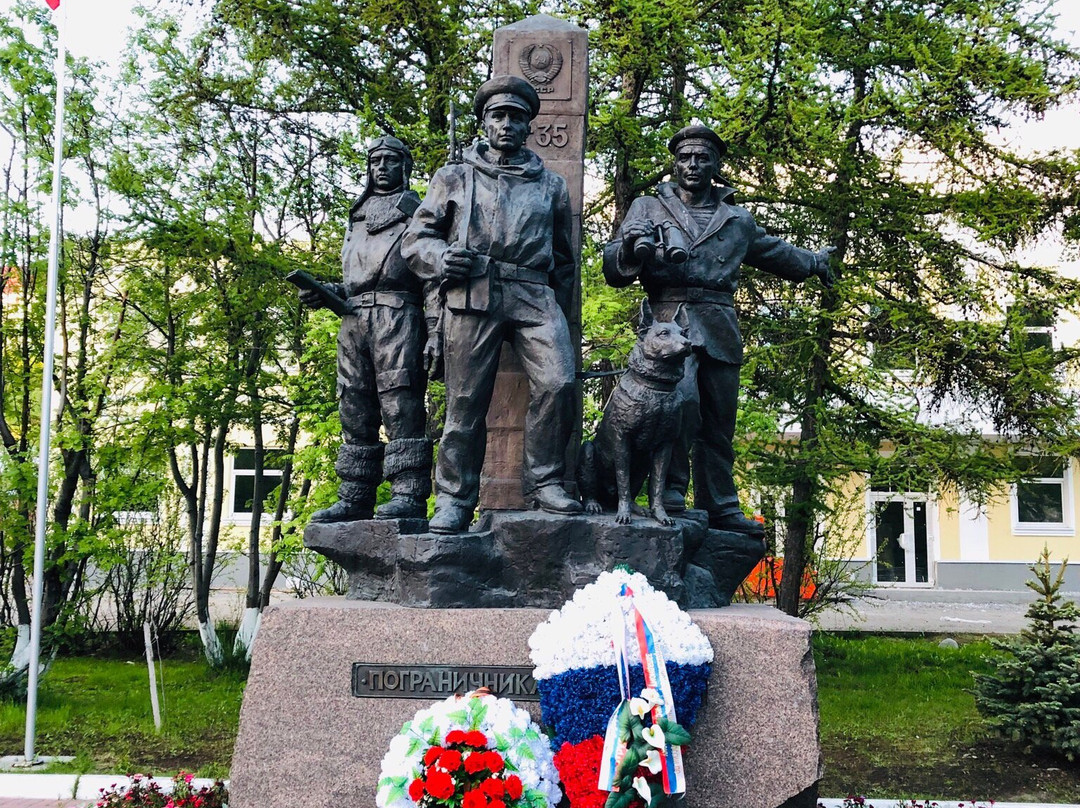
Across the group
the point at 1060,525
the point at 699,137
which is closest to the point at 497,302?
the point at 699,137

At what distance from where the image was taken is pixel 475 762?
3387 mm

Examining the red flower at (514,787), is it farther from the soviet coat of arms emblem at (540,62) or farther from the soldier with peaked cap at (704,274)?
the soviet coat of arms emblem at (540,62)

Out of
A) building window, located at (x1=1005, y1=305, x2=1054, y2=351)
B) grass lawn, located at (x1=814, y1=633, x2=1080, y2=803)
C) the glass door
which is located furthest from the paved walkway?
building window, located at (x1=1005, y1=305, x2=1054, y2=351)

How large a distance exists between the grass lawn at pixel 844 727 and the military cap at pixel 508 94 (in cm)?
493

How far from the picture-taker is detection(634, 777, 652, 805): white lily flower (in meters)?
3.46

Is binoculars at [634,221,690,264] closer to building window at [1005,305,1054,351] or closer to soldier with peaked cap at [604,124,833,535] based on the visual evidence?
soldier with peaked cap at [604,124,833,535]

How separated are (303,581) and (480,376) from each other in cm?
808

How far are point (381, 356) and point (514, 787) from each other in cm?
246

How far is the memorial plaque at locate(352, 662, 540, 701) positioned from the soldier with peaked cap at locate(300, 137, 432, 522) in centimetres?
97

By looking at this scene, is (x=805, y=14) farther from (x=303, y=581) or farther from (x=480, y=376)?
(x=303, y=581)

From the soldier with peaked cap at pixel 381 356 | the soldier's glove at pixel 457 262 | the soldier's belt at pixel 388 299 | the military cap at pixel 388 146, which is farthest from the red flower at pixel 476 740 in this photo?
the military cap at pixel 388 146

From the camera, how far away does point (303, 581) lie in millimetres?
11945

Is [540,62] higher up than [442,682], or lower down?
higher up

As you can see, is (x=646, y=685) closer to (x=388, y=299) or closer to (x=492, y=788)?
(x=492, y=788)
